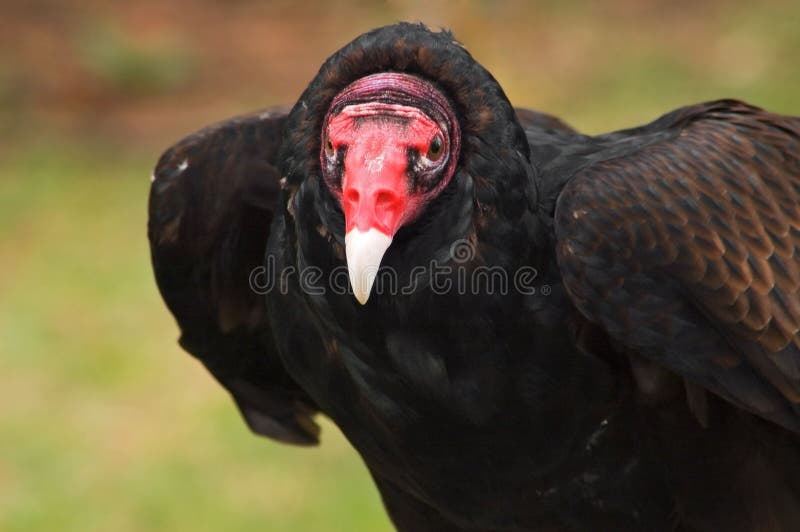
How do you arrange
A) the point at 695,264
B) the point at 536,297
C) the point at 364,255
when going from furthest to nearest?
the point at 536,297 < the point at 695,264 < the point at 364,255

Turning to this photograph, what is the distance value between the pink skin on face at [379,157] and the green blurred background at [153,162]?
3134 millimetres

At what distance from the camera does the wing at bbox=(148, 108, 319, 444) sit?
422 cm

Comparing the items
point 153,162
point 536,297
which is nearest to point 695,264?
point 536,297

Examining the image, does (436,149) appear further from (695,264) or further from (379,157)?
(695,264)

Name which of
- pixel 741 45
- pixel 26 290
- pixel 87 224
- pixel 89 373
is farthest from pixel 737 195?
pixel 741 45

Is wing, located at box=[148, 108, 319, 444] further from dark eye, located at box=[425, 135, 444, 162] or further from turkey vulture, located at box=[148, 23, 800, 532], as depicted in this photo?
dark eye, located at box=[425, 135, 444, 162]

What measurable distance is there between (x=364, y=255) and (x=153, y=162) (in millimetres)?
7484

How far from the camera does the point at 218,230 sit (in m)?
4.26

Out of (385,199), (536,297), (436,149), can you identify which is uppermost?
(436,149)

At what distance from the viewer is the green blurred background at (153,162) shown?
690 cm

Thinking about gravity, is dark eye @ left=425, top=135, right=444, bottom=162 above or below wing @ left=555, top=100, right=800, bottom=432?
above

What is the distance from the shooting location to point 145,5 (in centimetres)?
1221

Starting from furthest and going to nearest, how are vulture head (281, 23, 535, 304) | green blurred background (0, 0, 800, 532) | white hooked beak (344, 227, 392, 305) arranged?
green blurred background (0, 0, 800, 532) → vulture head (281, 23, 535, 304) → white hooked beak (344, 227, 392, 305)

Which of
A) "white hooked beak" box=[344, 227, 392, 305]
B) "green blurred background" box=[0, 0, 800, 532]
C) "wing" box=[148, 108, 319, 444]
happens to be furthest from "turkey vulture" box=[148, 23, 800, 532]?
"green blurred background" box=[0, 0, 800, 532]
